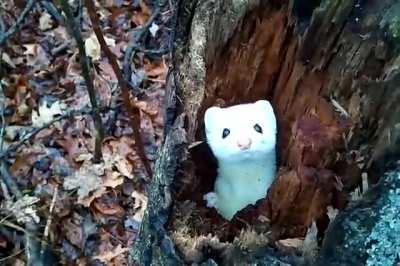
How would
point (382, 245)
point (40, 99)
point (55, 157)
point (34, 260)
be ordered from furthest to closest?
point (40, 99)
point (55, 157)
point (34, 260)
point (382, 245)

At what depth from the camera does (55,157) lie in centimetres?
415

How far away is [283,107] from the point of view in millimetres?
2389

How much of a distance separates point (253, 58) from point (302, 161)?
465mm

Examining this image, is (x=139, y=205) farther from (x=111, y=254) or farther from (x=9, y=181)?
(x=9, y=181)

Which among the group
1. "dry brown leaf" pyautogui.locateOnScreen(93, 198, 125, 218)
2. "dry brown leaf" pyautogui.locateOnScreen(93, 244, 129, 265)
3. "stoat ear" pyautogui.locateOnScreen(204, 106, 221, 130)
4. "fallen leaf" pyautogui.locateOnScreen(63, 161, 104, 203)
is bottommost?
"dry brown leaf" pyautogui.locateOnScreen(93, 244, 129, 265)

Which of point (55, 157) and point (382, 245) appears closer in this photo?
point (382, 245)

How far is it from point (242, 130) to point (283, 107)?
181mm

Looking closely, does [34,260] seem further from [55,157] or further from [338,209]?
[338,209]

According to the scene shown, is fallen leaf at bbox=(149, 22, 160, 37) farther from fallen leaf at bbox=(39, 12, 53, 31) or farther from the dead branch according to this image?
fallen leaf at bbox=(39, 12, 53, 31)

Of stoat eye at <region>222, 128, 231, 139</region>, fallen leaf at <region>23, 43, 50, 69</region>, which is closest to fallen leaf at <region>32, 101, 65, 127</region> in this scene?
fallen leaf at <region>23, 43, 50, 69</region>

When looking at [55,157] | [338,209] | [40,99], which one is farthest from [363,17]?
[40,99]

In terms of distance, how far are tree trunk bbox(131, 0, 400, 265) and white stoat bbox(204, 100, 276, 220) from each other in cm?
6

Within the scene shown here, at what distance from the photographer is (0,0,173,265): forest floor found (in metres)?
3.73

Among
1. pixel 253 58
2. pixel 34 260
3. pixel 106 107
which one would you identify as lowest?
pixel 34 260
